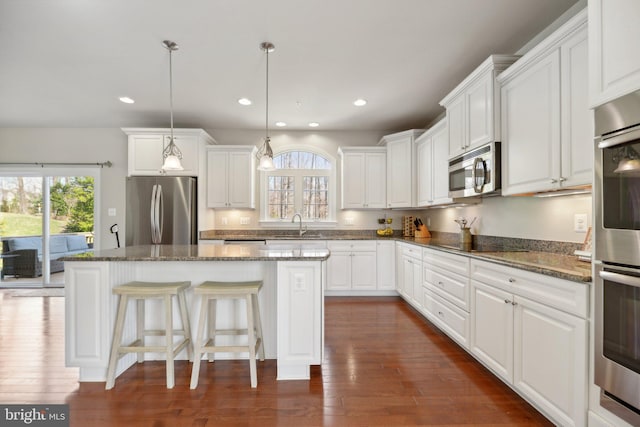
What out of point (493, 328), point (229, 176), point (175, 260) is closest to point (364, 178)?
point (229, 176)

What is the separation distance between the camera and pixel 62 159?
507 cm

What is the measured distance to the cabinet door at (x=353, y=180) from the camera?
489 cm

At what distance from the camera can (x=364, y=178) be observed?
4906mm

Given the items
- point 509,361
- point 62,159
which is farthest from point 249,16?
point 62,159

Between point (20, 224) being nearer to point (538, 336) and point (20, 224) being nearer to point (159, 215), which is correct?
point (159, 215)

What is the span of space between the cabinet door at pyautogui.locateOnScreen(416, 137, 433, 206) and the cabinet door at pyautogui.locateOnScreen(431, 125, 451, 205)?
0.09m

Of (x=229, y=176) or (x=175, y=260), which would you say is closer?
(x=175, y=260)

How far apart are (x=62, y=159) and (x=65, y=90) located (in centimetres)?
195

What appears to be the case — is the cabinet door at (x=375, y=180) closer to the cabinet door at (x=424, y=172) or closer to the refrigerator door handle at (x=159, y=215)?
the cabinet door at (x=424, y=172)

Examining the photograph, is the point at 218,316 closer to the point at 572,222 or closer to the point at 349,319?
the point at 349,319

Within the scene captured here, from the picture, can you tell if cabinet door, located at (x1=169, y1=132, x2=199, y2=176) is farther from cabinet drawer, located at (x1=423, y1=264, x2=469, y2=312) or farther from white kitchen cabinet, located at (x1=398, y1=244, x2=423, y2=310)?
cabinet drawer, located at (x1=423, y1=264, x2=469, y2=312)

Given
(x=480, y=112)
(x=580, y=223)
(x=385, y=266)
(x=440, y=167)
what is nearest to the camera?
(x=580, y=223)

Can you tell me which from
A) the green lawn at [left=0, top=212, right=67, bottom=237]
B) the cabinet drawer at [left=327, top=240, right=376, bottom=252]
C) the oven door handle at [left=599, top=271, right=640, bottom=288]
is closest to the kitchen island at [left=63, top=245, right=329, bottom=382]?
the oven door handle at [left=599, top=271, right=640, bottom=288]

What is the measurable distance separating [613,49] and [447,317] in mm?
2286
